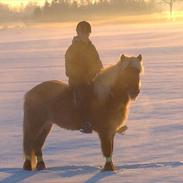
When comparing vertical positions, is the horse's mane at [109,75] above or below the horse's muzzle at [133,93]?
above

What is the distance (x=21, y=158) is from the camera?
682 cm

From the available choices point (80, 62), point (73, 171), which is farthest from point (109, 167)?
point (80, 62)

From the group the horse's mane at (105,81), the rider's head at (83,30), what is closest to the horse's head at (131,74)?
the horse's mane at (105,81)

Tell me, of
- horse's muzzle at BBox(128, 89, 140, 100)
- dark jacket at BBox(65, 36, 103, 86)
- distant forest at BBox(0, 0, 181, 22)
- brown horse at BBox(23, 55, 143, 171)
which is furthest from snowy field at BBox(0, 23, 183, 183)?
distant forest at BBox(0, 0, 181, 22)

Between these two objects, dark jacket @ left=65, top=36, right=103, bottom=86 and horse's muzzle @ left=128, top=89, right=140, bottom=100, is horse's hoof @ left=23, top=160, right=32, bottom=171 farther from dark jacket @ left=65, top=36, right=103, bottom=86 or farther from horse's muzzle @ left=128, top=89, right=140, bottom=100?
horse's muzzle @ left=128, top=89, right=140, bottom=100

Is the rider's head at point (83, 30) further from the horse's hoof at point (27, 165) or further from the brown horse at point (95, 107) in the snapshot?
the horse's hoof at point (27, 165)

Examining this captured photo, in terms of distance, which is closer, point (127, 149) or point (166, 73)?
point (127, 149)

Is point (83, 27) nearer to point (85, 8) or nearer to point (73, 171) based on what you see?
point (73, 171)

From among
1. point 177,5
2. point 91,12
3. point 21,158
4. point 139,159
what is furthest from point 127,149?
point 177,5

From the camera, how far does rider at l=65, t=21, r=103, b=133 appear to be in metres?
6.18

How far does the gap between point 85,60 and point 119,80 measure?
48cm

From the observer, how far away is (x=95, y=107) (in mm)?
6227

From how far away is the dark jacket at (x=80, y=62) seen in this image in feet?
20.3

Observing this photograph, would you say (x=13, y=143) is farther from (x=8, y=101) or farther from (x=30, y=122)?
(x=8, y=101)
